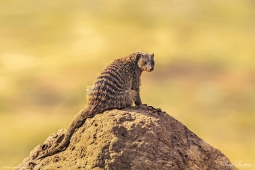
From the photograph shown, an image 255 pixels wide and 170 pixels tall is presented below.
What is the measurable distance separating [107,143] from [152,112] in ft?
3.73

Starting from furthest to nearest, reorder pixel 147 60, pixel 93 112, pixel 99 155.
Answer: pixel 147 60, pixel 93 112, pixel 99 155

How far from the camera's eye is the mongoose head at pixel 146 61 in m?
8.98

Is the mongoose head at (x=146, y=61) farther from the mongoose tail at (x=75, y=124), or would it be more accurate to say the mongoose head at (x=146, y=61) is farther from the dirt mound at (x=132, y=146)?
the mongoose tail at (x=75, y=124)

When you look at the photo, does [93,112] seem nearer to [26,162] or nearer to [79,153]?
[79,153]

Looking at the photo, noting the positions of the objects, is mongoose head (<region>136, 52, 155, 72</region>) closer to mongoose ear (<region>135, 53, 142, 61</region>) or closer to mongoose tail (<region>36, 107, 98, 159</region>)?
mongoose ear (<region>135, 53, 142, 61</region>)

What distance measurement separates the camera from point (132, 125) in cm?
746

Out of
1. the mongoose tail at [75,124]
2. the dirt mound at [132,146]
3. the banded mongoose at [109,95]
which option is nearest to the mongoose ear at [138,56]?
the banded mongoose at [109,95]

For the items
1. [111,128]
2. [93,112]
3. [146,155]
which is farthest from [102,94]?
[146,155]

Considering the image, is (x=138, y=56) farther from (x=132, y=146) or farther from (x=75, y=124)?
(x=132, y=146)

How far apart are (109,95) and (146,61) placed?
138 cm

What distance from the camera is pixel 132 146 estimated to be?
7332 mm

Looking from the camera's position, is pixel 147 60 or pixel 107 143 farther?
pixel 147 60

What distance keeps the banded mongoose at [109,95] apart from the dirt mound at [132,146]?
141 millimetres

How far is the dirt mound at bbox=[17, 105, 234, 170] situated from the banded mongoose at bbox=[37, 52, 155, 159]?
0.14m
